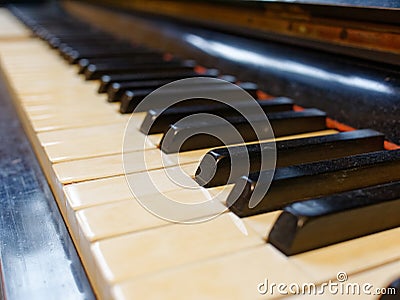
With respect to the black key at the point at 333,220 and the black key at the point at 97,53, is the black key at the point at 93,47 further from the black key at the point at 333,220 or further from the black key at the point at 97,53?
the black key at the point at 333,220

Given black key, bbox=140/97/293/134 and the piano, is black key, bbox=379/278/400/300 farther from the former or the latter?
black key, bbox=140/97/293/134

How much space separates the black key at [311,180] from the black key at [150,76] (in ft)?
2.20

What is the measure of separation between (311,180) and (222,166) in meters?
0.12

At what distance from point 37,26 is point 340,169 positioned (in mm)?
2218

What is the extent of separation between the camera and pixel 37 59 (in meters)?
1.69

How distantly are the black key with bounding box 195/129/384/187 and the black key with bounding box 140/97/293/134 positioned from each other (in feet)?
0.69

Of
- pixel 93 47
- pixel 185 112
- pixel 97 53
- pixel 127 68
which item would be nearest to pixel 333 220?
pixel 185 112

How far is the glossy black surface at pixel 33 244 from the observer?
51 cm

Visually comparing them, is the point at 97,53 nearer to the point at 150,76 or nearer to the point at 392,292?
the point at 150,76

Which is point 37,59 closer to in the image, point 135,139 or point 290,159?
point 135,139

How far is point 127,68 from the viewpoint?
4.43 feet

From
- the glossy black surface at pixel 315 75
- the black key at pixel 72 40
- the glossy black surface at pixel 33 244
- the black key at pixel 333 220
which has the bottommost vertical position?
the glossy black surface at pixel 33 244

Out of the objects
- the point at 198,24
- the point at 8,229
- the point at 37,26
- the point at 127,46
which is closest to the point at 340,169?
the point at 8,229

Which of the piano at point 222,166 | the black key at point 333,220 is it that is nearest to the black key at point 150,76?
the piano at point 222,166
